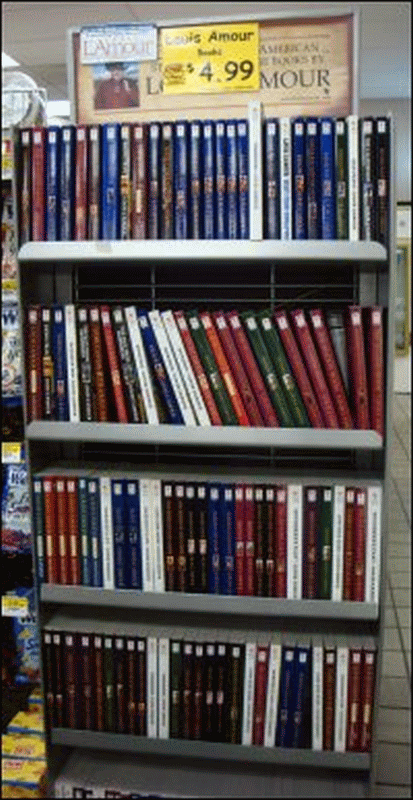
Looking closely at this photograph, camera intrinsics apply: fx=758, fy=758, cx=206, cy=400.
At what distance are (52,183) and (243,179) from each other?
1.50 ft

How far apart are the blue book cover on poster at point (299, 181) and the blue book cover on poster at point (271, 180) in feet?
0.12

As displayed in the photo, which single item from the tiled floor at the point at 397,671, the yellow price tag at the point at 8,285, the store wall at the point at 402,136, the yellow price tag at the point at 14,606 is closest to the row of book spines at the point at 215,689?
the yellow price tag at the point at 14,606

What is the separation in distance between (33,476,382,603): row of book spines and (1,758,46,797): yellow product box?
0.55 meters

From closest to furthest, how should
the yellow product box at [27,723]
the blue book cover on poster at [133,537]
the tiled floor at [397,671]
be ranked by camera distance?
the blue book cover on poster at [133,537]
the yellow product box at [27,723]
the tiled floor at [397,671]

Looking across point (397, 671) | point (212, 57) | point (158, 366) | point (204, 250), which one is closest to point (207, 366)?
point (158, 366)

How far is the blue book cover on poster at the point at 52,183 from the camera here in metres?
1.81

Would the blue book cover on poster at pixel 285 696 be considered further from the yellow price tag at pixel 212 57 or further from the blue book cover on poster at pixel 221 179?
the yellow price tag at pixel 212 57

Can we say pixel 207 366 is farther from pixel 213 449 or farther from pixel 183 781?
pixel 183 781

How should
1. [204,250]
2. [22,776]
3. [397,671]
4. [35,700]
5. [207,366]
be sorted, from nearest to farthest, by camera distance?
[204,250], [207,366], [22,776], [35,700], [397,671]

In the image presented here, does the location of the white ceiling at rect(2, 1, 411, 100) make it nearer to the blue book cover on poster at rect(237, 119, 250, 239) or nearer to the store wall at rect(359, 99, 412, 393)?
the store wall at rect(359, 99, 412, 393)

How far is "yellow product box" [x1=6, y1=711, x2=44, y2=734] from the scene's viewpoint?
2146mm

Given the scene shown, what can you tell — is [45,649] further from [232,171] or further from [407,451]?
[407,451]

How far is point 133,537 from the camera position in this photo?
6.31ft

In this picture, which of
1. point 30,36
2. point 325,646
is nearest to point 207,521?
point 325,646
